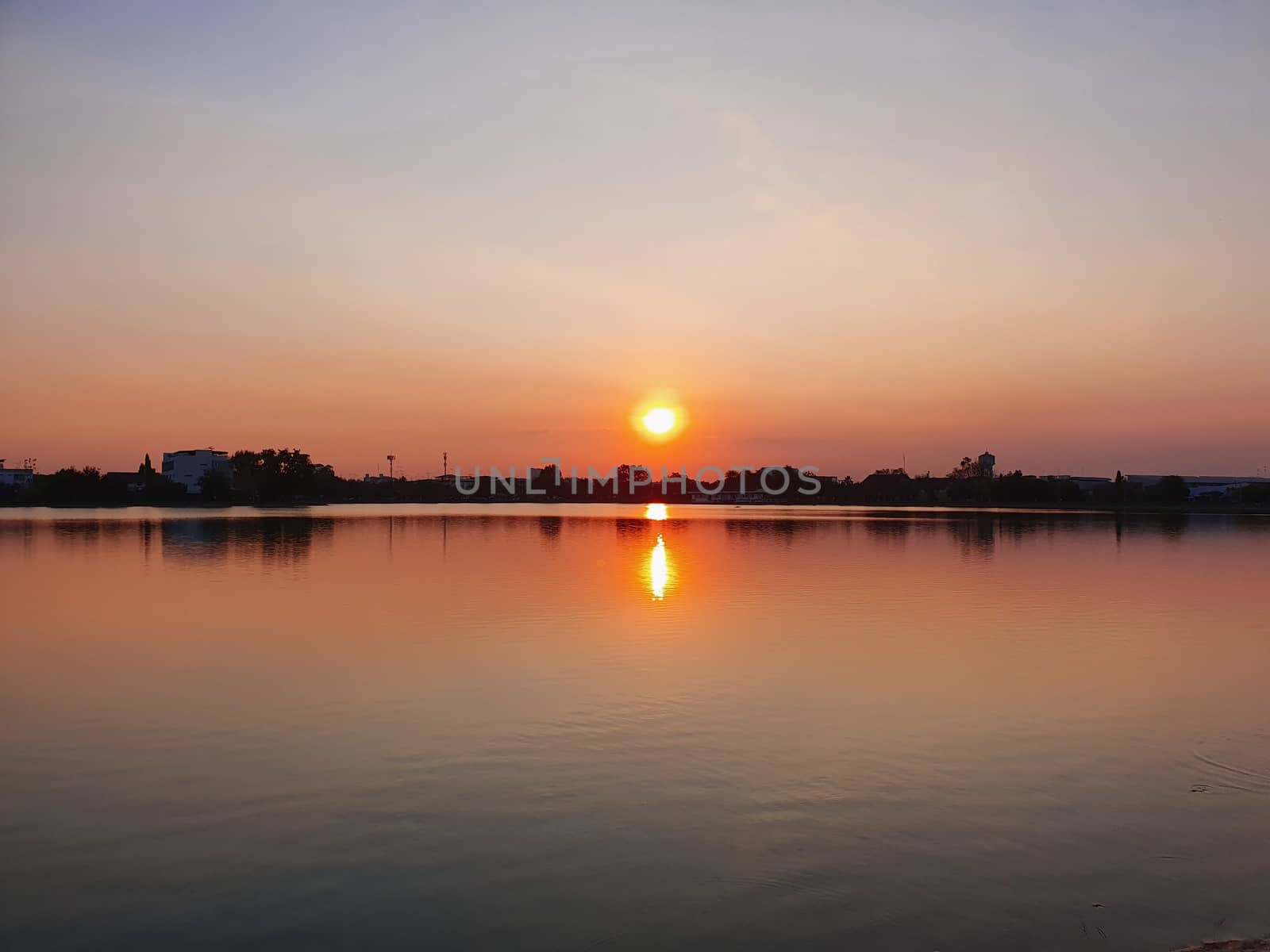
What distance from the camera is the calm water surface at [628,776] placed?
8383 millimetres

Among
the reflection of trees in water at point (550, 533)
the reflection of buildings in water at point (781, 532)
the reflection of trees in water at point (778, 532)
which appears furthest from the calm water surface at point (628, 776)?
the reflection of buildings in water at point (781, 532)

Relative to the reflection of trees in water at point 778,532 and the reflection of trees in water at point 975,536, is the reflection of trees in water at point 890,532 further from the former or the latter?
the reflection of trees in water at point 778,532

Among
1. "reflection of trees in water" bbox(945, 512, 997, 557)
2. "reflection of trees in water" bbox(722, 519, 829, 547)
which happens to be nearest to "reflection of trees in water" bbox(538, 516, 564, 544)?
"reflection of trees in water" bbox(722, 519, 829, 547)

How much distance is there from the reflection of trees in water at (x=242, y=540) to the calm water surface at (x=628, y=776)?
56.1 feet

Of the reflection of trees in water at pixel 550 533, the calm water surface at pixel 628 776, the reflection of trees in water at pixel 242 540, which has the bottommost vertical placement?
the calm water surface at pixel 628 776

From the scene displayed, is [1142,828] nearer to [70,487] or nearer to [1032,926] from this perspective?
[1032,926]

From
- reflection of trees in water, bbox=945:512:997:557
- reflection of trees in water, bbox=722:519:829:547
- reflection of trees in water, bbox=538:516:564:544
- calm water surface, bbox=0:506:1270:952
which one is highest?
reflection of trees in water, bbox=538:516:564:544

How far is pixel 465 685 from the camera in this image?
1748 centimetres

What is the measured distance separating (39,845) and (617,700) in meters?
8.76

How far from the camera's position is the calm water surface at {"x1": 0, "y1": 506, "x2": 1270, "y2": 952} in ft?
27.5

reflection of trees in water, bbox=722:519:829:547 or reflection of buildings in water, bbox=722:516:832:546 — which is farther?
reflection of buildings in water, bbox=722:516:832:546

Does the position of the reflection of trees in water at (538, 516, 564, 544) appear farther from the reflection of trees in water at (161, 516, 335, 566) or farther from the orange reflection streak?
the reflection of trees in water at (161, 516, 335, 566)

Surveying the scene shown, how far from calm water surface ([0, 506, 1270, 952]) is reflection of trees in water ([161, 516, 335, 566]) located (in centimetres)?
1708

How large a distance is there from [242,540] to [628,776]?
173 feet
